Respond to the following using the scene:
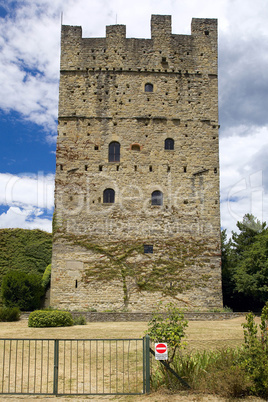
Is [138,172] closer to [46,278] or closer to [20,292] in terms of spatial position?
[46,278]

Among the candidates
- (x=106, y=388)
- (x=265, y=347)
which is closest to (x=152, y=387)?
(x=106, y=388)

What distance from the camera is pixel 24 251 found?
23141mm

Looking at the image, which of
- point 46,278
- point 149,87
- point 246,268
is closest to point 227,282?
point 246,268

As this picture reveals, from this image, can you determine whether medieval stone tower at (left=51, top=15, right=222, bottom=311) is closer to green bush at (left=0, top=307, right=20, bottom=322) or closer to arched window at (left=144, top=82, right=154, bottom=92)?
arched window at (left=144, top=82, right=154, bottom=92)

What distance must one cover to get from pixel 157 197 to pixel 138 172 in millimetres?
1800

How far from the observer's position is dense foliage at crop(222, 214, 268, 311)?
19547mm

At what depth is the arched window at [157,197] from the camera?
850 inches

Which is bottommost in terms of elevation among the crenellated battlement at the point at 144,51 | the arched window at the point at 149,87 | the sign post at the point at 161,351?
the sign post at the point at 161,351

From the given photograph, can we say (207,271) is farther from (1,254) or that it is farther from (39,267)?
(1,254)

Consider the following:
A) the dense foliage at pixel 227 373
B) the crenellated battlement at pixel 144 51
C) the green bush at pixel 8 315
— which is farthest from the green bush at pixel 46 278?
the dense foliage at pixel 227 373

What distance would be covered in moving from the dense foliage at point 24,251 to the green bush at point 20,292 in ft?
9.51

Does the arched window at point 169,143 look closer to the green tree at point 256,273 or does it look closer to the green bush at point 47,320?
the green tree at point 256,273

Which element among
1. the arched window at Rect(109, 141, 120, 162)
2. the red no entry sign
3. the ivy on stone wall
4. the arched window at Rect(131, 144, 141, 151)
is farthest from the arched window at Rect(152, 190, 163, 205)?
the red no entry sign

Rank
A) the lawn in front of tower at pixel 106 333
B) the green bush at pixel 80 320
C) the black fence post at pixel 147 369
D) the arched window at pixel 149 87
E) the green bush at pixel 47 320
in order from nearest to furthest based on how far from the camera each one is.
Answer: the black fence post at pixel 147 369
the lawn in front of tower at pixel 106 333
the green bush at pixel 47 320
the green bush at pixel 80 320
the arched window at pixel 149 87
